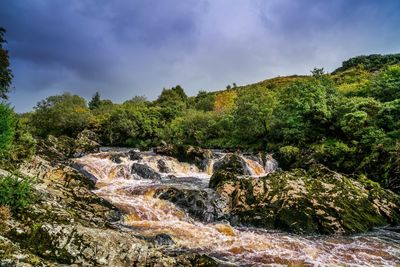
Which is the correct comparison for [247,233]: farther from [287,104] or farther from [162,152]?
[287,104]

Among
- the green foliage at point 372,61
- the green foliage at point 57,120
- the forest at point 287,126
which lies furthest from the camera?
the green foliage at point 372,61

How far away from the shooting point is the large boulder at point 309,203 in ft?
43.9

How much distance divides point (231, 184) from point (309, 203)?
12.3 feet

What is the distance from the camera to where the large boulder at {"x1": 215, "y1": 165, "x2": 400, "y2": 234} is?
13391 mm

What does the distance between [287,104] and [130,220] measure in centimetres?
2341

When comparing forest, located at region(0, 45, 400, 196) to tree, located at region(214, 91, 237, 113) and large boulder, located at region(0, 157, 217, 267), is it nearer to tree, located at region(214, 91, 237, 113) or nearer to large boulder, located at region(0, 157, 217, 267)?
tree, located at region(214, 91, 237, 113)

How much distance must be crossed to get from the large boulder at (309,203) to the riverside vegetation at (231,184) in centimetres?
5

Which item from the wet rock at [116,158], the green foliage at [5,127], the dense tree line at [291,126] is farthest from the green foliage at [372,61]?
the green foliage at [5,127]

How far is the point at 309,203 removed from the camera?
14.1 m

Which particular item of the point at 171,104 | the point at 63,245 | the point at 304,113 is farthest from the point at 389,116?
the point at 171,104

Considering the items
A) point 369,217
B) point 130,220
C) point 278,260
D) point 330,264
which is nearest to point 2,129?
point 130,220

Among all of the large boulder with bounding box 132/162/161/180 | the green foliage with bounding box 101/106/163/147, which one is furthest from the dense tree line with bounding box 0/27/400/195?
the large boulder with bounding box 132/162/161/180

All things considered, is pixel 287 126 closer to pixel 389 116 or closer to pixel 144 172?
pixel 389 116

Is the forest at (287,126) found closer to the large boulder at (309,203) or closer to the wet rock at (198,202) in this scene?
the large boulder at (309,203)
